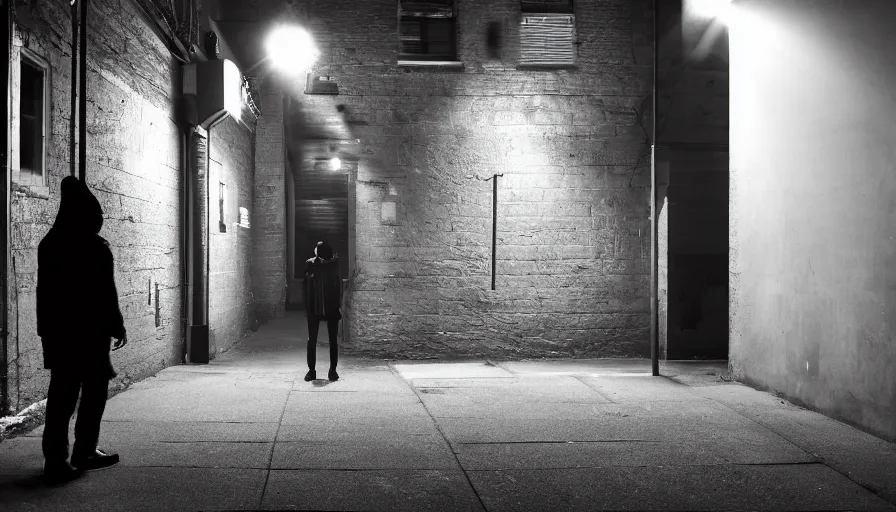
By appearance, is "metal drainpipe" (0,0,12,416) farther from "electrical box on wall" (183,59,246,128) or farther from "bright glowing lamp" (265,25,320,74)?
"bright glowing lamp" (265,25,320,74)

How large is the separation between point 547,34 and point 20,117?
8.13 meters

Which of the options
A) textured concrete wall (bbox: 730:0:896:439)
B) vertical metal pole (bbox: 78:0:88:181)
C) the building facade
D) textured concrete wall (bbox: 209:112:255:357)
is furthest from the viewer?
textured concrete wall (bbox: 209:112:255:357)

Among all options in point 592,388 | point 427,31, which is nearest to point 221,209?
point 427,31

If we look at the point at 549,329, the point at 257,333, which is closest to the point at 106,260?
the point at 549,329

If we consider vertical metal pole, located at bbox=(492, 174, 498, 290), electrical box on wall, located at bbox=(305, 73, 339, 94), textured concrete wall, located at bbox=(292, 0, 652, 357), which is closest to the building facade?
electrical box on wall, located at bbox=(305, 73, 339, 94)

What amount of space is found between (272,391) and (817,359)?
5.54m

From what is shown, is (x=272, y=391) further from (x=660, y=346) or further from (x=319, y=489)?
(x=660, y=346)

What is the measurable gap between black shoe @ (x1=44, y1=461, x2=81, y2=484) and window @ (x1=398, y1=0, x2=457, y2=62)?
8658mm

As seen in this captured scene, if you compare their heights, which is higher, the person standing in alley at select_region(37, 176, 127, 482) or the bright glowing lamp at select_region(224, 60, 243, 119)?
the bright glowing lamp at select_region(224, 60, 243, 119)

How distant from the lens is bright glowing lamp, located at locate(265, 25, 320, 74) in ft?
36.9

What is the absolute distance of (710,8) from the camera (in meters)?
9.94

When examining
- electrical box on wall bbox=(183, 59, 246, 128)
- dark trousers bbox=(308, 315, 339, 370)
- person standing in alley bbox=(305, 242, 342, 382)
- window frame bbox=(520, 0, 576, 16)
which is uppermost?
window frame bbox=(520, 0, 576, 16)

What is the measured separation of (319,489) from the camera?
15.1 feet

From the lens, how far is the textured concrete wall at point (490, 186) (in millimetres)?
11891
